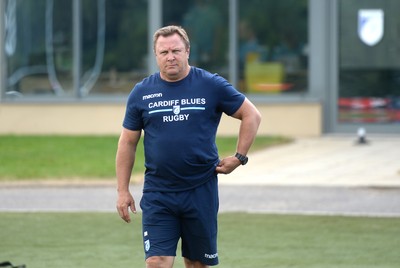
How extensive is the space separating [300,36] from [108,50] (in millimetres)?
3874

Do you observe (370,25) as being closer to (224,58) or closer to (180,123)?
(224,58)

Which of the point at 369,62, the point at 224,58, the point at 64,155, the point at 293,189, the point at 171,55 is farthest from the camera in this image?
the point at 224,58

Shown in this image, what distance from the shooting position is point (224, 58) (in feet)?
71.9

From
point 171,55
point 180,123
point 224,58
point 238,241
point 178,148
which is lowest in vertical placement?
point 238,241

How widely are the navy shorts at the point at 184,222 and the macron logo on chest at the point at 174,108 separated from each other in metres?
0.46

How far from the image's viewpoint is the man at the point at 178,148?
6590 millimetres

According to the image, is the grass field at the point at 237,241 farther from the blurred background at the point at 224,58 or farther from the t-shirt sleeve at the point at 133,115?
the blurred background at the point at 224,58

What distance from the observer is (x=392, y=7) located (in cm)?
2108

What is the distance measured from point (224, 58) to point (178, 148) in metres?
15.4

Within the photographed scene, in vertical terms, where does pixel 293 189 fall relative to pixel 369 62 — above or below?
below

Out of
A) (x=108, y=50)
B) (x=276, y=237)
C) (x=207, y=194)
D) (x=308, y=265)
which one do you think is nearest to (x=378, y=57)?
(x=108, y=50)

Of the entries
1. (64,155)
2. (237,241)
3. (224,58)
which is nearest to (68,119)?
(224,58)

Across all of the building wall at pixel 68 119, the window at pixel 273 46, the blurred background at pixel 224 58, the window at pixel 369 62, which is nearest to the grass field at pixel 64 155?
the building wall at pixel 68 119

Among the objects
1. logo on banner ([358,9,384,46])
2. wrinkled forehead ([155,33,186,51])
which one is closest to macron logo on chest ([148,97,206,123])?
wrinkled forehead ([155,33,186,51])
